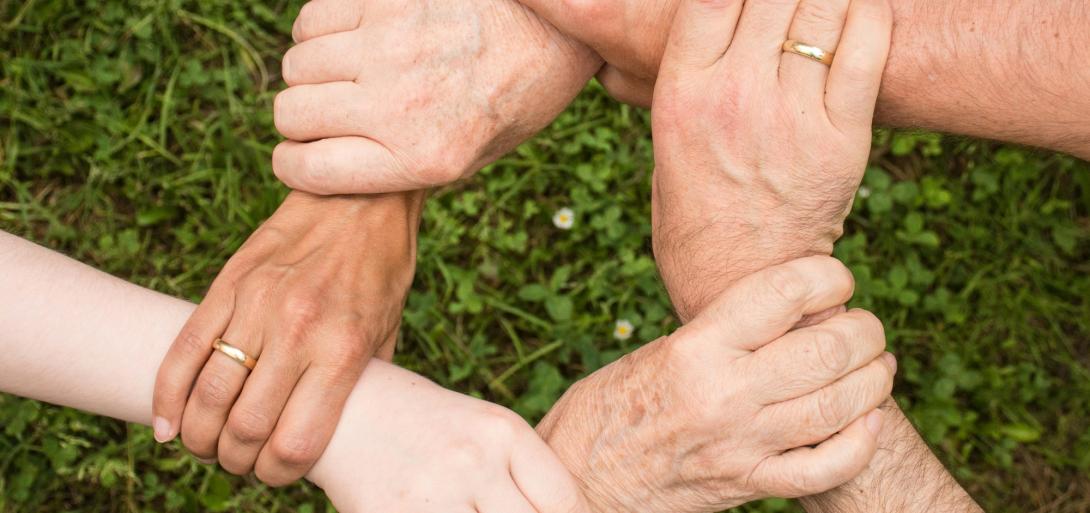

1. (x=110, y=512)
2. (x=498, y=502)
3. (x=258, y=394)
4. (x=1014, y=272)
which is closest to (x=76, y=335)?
(x=258, y=394)

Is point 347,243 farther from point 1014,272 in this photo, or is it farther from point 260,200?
point 1014,272

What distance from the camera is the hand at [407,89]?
2.28m

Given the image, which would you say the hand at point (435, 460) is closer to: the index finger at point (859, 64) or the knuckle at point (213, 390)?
the knuckle at point (213, 390)

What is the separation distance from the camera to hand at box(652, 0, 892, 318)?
1.94 m

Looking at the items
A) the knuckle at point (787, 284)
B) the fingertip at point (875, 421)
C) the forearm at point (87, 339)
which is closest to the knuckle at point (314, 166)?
the forearm at point (87, 339)

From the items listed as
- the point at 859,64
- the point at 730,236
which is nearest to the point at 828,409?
the point at 730,236

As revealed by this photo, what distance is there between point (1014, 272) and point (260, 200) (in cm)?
263

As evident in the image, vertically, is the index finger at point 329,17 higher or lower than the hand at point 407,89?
higher

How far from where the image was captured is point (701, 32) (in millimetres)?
2000

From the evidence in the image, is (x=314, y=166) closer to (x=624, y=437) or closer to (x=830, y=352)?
(x=624, y=437)

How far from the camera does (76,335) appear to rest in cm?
203

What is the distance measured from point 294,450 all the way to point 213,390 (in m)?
0.22

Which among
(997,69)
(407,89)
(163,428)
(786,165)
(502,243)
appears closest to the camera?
(997,69)

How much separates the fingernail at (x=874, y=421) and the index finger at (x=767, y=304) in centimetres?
25
